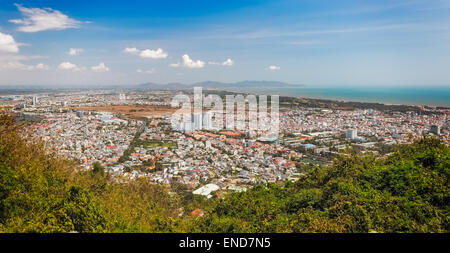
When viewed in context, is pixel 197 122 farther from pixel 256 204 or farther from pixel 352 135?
pixel 256 204

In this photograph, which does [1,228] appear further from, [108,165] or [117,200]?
[108,165]

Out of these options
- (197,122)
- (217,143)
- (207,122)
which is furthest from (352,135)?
(197,122)

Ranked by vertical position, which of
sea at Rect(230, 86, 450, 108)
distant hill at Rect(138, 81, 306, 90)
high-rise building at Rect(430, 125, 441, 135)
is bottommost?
high-rise building at Rect(430, 125, 441, 135)

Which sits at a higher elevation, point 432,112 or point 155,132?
point 432,112

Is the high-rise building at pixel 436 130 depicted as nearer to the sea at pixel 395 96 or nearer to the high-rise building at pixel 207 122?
the sea at pixel 395 96

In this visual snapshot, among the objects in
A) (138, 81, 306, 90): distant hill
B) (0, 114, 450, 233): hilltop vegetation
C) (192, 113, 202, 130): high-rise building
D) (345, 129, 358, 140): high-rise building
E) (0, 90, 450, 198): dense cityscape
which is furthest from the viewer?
(138, 81, 306, 90): distant hill

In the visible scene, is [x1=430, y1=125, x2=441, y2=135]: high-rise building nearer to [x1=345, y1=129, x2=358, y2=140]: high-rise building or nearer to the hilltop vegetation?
[x1=345, y1=129, x2=358, y2=140]: high-rise building

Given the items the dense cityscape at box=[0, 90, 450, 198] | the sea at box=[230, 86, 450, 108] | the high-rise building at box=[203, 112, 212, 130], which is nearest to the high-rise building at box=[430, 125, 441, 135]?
the dense cityscape at box=[0, 90, 450, 198]

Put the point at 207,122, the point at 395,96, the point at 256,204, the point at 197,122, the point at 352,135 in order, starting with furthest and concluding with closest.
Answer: the point at 395,96
the point at 207,122
the point at 197,122
the point at 352,135
the point at 256,204
